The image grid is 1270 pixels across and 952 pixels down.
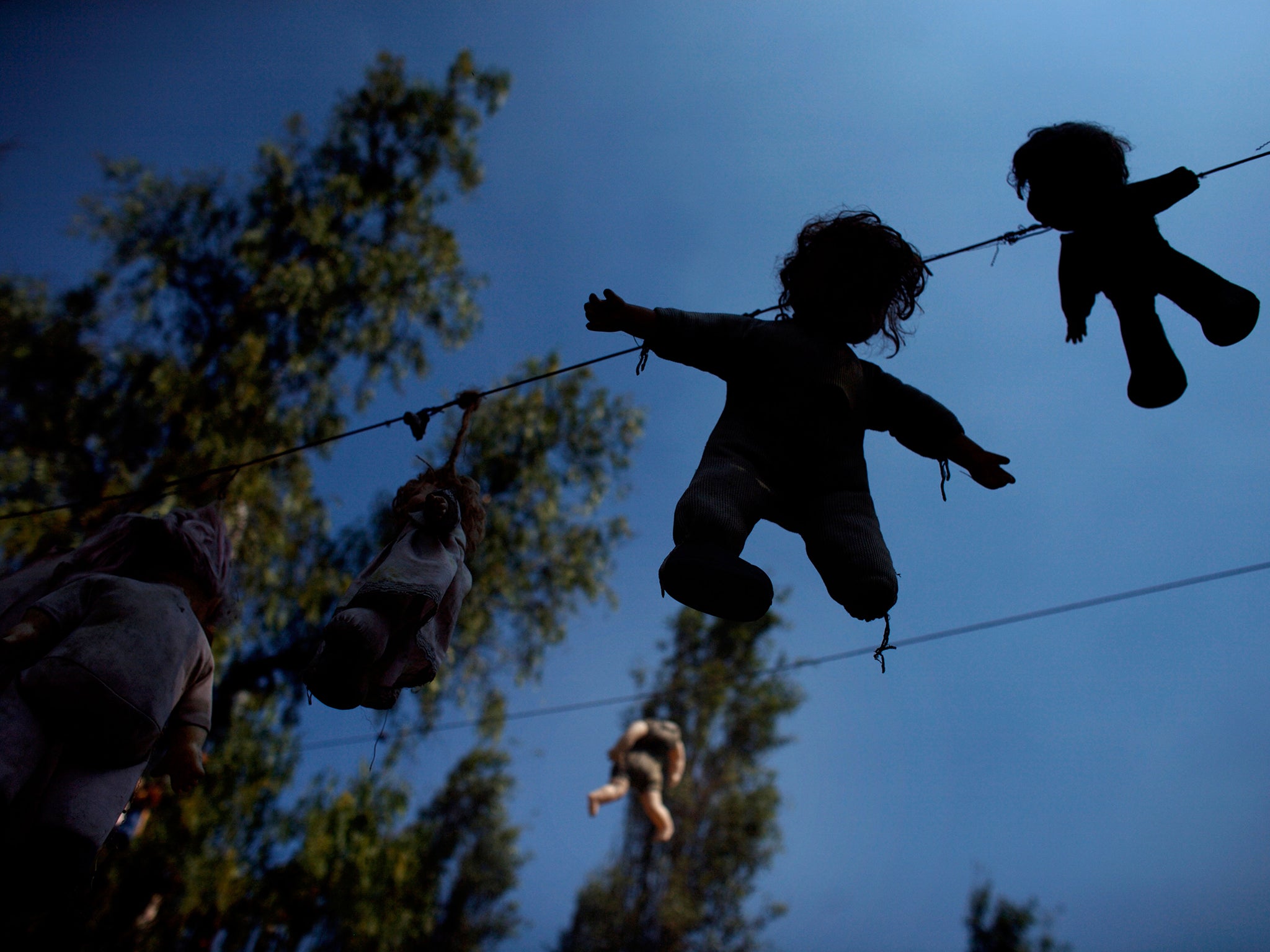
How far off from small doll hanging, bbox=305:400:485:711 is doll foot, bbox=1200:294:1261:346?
2003 millimetres

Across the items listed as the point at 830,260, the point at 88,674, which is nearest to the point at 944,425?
the point at 830,260

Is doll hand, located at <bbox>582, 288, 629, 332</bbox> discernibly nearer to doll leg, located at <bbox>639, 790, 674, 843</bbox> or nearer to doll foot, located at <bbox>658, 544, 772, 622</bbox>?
doll foot, located at <bbox>658, 544, 772, 622</bbox>

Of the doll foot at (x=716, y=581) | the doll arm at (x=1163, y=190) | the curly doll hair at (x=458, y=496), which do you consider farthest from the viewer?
the curly doll hair at (x=458, y=496)

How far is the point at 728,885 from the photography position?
10.6 m

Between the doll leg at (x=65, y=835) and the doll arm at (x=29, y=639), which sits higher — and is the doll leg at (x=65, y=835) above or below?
below

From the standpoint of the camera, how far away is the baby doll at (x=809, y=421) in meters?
1.79

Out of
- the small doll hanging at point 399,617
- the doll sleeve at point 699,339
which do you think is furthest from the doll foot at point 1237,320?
the small doll hanging at point 399,617

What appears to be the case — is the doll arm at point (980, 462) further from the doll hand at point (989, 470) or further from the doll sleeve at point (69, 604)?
the doll sleeve at point (69, 604)

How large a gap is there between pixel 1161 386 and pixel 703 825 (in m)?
10.3

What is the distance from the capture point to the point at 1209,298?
1.87m

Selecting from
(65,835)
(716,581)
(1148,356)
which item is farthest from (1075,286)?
(65,835)

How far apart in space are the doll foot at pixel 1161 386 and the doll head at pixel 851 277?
28.0 inches

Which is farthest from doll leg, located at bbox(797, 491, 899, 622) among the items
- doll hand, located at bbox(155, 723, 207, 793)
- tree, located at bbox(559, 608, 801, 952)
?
tree, located at bbox(559, 608, 801, 952)

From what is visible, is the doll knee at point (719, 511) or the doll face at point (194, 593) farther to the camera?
the doll face at point (194, 593)
